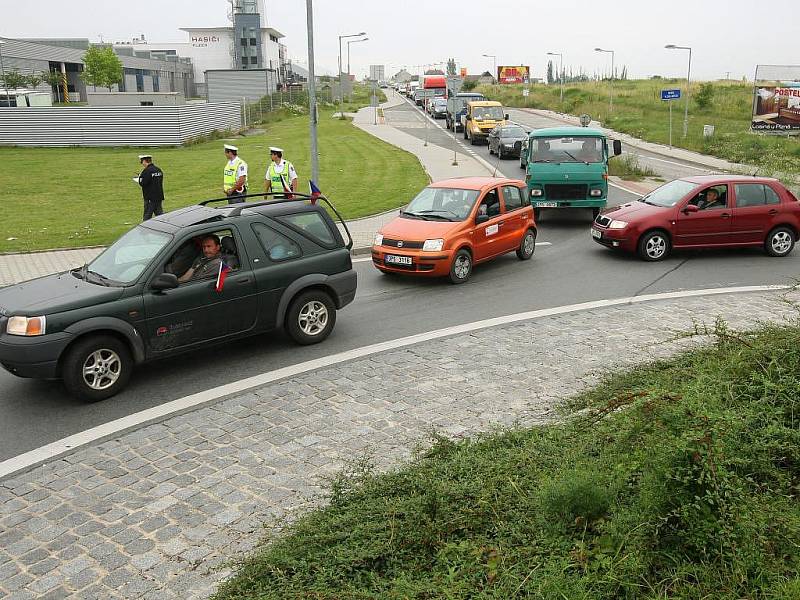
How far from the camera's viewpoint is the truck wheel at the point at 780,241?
14375 mm

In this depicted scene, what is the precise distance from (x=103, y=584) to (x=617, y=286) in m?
9.64

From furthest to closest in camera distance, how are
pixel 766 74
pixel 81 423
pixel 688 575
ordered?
pixel 766 74 → pixel 81 423 → pixel 688 575

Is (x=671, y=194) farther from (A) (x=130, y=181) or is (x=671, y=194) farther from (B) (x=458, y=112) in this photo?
(B) (x=458, y=112)

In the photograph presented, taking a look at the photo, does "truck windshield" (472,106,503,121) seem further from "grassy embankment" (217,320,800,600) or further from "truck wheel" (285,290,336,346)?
"grassy embankment" (217,320,800,600)

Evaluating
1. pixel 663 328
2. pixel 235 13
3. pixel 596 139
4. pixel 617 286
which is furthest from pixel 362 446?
pixel 235 13

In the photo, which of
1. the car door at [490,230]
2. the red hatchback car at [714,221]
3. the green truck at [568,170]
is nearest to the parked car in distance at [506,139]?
the green truck at [568,170]

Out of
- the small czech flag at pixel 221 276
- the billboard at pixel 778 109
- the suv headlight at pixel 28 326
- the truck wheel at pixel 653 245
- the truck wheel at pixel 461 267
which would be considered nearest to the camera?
the suv headlight at pixel 28 326

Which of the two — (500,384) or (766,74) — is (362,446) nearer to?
(500,384)

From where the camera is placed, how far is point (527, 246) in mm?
14398

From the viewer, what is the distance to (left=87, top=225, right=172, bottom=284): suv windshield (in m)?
8.08

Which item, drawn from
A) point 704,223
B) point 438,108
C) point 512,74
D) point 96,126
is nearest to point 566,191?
point 704,223

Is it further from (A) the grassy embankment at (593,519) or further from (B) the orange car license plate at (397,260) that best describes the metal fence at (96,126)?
(A) the grassy embankment at (593,519)

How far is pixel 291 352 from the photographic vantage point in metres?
9.09

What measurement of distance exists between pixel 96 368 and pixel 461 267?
663 cm
